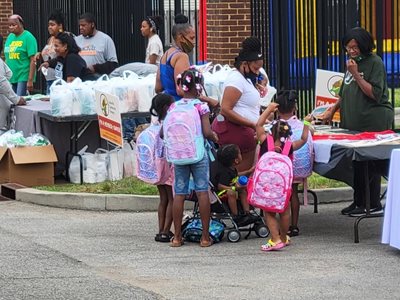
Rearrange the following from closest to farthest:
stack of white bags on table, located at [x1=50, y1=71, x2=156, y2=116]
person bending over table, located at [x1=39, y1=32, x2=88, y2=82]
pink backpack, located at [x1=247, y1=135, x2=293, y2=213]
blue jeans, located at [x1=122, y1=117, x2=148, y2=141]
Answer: pink backpack, located at [x1=247, y1=135, x2=293, y2=213]
stack of white bags on table, located at [x1=50, y1=71, x2=156, y2=116]
blue jeans, located at [x1=122, y1=117, x2=148, y2=141]
person bending over table, located at [x1=39, y1=32, x2=88, y2=82]

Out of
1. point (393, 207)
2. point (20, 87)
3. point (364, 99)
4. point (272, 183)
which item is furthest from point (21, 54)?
point (393, 207)

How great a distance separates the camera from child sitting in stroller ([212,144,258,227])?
10.3 meters

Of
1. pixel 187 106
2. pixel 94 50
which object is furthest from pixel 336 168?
pixel 94 50

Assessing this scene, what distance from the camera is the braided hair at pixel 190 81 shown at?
32.9 ft

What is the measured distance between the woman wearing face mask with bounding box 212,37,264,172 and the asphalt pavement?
3.29 feet

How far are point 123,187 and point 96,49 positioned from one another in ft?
12.3

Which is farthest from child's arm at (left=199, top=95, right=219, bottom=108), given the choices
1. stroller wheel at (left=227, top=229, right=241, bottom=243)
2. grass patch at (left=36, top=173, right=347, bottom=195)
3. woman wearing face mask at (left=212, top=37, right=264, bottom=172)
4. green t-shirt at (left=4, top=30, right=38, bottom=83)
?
green t-shirt at (left=4, top=30, right=38, bottom=83)

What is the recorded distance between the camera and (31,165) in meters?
13.9

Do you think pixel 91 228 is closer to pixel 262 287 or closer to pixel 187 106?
pixel 187 106

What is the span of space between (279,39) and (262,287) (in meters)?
7.76

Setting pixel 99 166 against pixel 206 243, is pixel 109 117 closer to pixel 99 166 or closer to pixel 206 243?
pixel 99 166

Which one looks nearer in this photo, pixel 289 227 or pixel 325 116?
pixel 289 227

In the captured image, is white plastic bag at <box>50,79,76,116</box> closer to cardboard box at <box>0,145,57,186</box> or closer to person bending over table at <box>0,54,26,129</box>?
cardboard box at <box>0,145,57,186</box>

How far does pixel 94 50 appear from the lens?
53.7 ft
